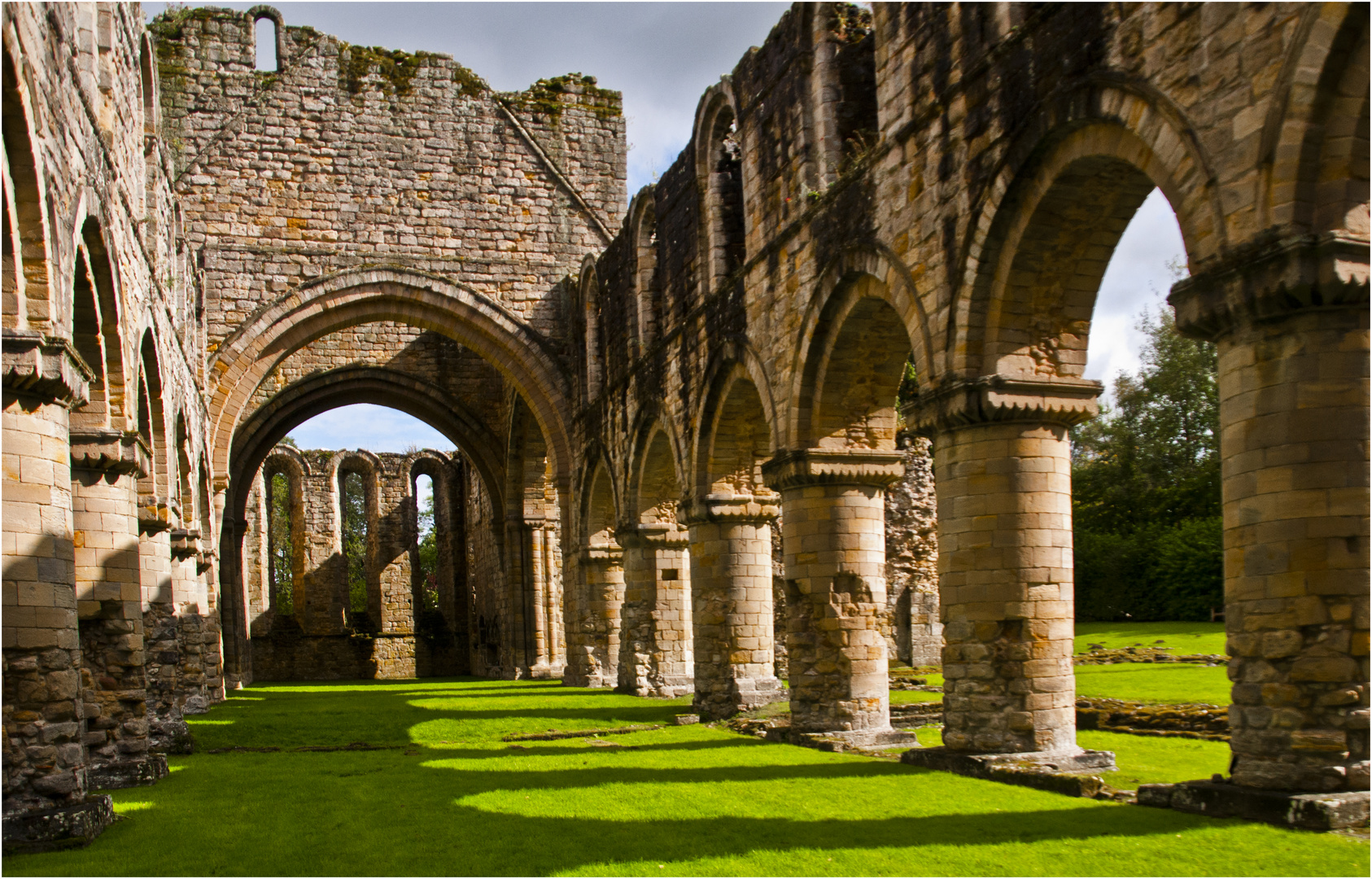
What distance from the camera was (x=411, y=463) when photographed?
118 feet

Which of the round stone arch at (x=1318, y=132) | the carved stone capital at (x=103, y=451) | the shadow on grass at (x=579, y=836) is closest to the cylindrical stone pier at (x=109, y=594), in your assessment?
the carved stone capital at (x=103, y=451)

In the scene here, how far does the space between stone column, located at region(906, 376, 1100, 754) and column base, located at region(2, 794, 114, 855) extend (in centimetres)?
541

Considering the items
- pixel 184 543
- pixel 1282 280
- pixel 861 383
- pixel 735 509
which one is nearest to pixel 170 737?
pixel 184 543

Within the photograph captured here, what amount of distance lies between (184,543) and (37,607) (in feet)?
28.9

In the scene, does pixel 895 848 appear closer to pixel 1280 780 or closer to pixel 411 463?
pixel 1280 780

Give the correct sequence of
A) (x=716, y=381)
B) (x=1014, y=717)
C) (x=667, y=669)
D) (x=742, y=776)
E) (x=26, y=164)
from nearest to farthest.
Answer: (x=26, y=164) → (x=1014, y=717) → (x=742, y=776) → (x=716, y=381) → (x=667, y=669)

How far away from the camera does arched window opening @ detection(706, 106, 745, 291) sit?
47.8 feet

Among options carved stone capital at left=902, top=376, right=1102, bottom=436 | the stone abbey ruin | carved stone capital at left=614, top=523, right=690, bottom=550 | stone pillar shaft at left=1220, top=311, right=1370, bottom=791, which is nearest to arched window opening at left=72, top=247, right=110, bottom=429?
the stone abbey ruin

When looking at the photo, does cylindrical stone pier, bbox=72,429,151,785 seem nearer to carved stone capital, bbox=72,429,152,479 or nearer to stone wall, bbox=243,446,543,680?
carved stone capital, bbox=72,429,152,479

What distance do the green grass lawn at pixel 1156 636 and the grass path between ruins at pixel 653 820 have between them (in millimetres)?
8836

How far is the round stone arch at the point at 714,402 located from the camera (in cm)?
1335

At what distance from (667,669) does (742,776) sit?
856 cm

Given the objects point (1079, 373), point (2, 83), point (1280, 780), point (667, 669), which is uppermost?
point (2, 83)

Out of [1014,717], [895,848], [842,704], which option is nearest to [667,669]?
[842,704]
